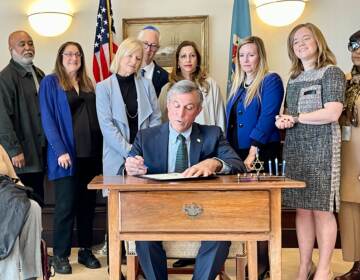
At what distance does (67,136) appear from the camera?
9.97 ft

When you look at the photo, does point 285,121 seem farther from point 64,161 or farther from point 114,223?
point 64,161

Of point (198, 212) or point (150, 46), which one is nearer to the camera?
point (198, 212)

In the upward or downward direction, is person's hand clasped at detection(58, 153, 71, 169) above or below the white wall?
below

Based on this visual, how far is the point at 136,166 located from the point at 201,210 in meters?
0.39

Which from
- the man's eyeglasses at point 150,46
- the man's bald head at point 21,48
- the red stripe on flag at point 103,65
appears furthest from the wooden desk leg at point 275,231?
the red stripe on flag at point 103,65

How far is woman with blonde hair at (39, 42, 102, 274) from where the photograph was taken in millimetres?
3004

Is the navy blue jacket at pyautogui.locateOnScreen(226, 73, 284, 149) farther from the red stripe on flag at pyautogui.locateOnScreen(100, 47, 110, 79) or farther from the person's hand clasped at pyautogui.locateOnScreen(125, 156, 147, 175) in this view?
the red stripe on flag at pyautogui.locateOnScreen(100, 47, 110, 79)

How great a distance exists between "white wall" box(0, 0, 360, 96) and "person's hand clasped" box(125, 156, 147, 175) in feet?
8.57

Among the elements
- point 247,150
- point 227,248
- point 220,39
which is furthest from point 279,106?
point 220,39

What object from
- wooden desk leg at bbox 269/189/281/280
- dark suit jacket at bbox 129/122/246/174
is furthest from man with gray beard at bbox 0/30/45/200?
wooden desk leg at bbox 269/189/281/280

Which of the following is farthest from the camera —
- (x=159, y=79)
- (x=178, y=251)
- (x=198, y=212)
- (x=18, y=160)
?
(x=159, y=79)

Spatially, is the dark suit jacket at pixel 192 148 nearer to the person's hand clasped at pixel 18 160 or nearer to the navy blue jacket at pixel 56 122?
the navy blue jacket at pixel 56 122

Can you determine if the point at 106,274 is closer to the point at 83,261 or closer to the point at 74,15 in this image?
the point at 83,261

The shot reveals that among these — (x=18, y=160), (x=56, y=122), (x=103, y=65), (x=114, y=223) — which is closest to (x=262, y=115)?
(x=114, y=223)
